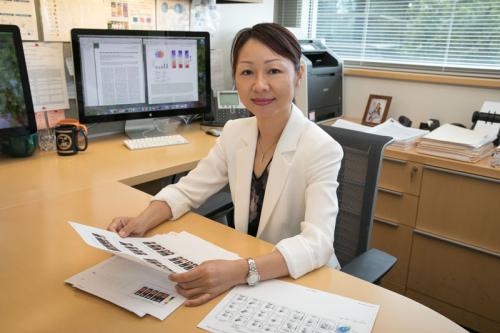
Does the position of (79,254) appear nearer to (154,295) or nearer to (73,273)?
(73,273)

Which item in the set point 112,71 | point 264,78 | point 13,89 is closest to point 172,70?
point 112,71

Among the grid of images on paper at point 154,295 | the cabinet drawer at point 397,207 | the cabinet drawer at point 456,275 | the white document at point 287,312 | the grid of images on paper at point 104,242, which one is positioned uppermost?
the grid of images on paper at point 104,242

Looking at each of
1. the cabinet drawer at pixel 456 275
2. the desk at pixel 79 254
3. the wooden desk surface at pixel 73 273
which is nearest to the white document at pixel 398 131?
the cabinet drawer at pixel 456 275

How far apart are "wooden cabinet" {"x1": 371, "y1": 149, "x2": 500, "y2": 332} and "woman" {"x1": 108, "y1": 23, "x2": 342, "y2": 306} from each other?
38.4 inches

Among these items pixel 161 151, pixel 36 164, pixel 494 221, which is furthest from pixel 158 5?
pixel 494 221

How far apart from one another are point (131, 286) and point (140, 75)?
1349 millimetres

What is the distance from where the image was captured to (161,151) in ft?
6.30

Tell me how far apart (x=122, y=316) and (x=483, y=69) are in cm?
239

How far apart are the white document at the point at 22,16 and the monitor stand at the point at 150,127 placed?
0.60 m

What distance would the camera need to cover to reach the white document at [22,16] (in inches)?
66.4

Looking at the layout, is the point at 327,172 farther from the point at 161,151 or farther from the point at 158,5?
the point at 158,5

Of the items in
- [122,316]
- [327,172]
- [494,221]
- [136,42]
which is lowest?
[494,221]

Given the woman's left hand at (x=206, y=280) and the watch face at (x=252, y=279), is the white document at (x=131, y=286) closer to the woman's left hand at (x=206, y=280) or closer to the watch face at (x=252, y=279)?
the woman's left hand at (x=206, y=280)

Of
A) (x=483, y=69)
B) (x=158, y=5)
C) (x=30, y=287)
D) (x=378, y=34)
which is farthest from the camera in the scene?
(x=378, y=34)
